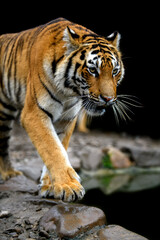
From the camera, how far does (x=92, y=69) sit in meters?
2.31

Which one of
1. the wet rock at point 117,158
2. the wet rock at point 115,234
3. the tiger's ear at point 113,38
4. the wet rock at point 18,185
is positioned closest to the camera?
the wet rock at point 115,234

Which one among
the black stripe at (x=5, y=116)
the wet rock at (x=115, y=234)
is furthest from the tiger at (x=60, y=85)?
the black stripe at (x=5, y=116)

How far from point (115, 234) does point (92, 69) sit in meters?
1.10

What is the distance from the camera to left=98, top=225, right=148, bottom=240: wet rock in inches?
80.7

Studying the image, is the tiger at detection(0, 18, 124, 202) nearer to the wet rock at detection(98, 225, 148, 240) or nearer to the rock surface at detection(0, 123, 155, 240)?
the rock surface at detection(0, 123, 155, 240)

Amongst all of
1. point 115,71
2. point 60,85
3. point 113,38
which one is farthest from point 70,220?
point 113,38

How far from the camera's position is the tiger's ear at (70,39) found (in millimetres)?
2375

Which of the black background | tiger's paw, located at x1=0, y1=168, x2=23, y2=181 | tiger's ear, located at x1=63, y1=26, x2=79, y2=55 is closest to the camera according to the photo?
tiger's ear, located at x1=63, y1=26, x2=79, y2=55

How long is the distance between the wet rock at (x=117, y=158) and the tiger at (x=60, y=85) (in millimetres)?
2626

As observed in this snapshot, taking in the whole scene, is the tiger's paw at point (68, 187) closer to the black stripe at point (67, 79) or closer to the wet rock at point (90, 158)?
the black stripe at point (67, 79)

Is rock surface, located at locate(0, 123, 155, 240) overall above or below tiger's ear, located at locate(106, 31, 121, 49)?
below

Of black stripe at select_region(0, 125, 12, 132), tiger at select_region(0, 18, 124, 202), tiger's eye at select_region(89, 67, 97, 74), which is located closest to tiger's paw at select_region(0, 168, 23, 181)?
black stripe at select_region(0, 125, 12, 132)

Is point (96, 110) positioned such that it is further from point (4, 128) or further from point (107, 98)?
point (4, 128)

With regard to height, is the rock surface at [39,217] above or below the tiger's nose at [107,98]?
below
